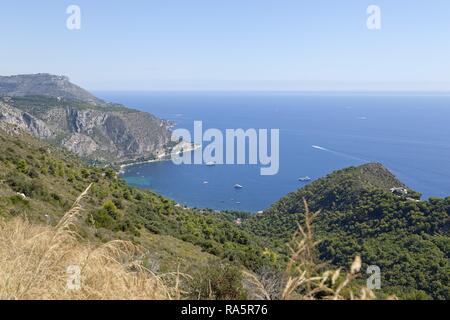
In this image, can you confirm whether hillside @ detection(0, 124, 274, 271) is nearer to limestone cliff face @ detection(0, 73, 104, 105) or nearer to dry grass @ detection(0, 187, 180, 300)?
dry grass @ detection(0, 187, 180, 300)

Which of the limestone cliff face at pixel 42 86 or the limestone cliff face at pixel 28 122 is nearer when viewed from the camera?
the limestone cliff face at pixel 28 122

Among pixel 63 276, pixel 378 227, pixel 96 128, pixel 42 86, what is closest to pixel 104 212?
pixel 63 276

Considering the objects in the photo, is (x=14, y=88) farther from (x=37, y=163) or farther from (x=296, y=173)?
(x=37, y=163)

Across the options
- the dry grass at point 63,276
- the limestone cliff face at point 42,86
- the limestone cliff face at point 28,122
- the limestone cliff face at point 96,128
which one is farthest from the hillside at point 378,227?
the limestone cliff face at point 42,86

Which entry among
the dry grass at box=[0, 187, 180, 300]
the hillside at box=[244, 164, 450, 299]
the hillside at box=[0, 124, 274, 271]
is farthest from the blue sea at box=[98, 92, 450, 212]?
the dry grass at box=[0, 187, 180, 300]

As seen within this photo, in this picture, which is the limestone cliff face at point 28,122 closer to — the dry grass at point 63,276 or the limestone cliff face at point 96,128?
the limestone cliff face at point 96,128

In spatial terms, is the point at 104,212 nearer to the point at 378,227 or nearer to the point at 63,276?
the point at 63,276

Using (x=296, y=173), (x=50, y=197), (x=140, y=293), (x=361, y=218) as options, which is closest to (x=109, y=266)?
(x=140, y=293)
